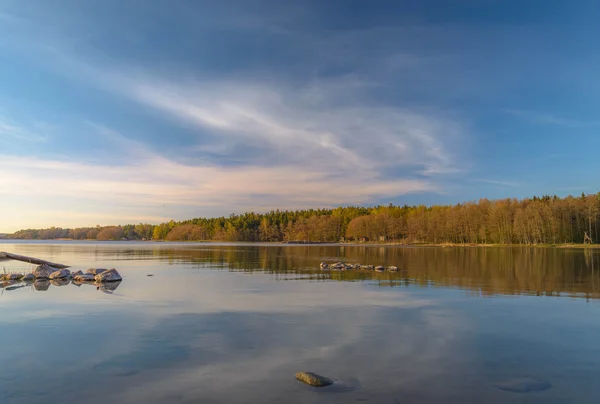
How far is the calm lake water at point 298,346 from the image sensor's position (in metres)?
10.2

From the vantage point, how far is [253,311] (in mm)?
20406

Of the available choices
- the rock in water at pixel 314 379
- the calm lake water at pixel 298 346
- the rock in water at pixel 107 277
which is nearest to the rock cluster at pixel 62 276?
the rock in water at pixel 107 277

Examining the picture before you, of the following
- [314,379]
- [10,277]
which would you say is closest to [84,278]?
[10,277]

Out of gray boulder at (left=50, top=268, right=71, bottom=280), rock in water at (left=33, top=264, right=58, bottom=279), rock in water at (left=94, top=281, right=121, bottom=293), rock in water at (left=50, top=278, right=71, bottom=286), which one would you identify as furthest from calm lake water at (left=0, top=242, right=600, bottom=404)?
rock in water at (left=33, top=264, right=58, bottom=279)

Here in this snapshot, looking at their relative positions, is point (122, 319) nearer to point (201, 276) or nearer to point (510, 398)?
point (510, 398)

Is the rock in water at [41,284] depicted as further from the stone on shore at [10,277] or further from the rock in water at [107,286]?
the rock in water at [107,286]

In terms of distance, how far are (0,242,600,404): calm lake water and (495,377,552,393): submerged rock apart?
2.1 inches

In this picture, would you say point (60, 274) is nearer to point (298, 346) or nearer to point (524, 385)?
point (298, 346)

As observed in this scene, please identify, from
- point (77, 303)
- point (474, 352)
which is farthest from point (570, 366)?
point (77, 303)

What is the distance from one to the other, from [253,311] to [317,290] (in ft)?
27.9

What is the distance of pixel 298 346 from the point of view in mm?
14164

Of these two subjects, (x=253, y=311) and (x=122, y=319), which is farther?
(x=253, y=311)

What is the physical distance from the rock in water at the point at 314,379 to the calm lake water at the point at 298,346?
23cm

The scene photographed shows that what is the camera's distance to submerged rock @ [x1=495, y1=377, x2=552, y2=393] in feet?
34.0
